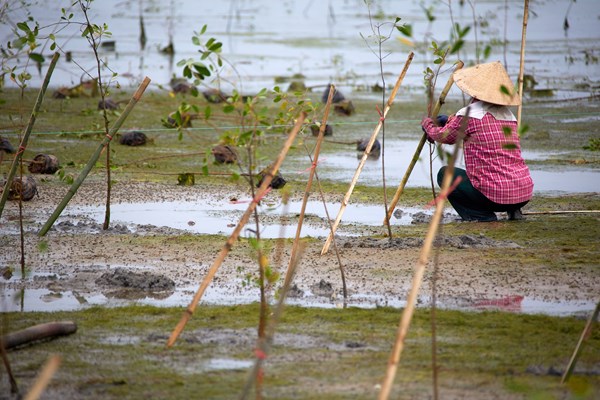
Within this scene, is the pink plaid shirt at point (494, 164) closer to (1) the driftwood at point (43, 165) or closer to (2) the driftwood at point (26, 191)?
(2) the driftwood at point (26, 191)

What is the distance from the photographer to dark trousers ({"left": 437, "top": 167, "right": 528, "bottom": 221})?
27.9 feet

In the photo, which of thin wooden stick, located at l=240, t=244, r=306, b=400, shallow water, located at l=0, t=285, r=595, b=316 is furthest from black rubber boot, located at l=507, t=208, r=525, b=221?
thin wooden stick, located at l=240, t=244, r=306, b=400

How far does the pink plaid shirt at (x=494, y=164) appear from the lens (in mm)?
8328

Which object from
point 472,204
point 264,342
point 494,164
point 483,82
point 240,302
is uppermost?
point 483,82

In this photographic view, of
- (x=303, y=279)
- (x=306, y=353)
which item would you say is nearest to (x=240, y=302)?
(x=303, y=279)

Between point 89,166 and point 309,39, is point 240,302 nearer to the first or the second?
point 89,166

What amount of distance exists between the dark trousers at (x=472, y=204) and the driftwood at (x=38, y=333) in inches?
158

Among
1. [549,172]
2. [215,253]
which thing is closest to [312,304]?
[215,253]

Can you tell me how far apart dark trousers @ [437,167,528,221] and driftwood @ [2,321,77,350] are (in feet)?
13.2

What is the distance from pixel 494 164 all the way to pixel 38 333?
437 centimetres

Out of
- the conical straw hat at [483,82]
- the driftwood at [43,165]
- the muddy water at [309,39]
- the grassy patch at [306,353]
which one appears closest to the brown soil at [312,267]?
the grassy patch at [306,353]

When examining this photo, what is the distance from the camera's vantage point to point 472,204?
861cm

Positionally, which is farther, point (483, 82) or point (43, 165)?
point (43, 165)

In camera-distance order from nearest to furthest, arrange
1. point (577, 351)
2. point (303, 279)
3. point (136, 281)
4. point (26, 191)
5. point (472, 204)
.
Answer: point (577, 351), point (136, 281), point (303, 279), point (472, 204), point (26, 191)
